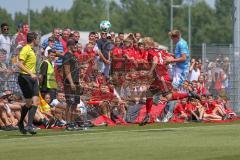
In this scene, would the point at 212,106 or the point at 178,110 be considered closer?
the point at 178,110

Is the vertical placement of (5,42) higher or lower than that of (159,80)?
higher

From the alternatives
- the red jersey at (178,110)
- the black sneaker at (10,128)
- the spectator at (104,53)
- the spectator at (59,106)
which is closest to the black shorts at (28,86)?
the black sneaker at (10,128)

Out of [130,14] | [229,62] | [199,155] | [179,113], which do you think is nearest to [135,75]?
[179,113]

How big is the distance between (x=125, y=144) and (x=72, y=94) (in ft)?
20.1

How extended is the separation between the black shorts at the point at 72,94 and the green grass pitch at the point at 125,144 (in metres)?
1.21

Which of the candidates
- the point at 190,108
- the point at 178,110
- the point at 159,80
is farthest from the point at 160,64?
the point at 190,108

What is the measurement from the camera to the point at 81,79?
2397 centimetres

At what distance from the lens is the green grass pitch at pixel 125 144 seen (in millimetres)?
14930

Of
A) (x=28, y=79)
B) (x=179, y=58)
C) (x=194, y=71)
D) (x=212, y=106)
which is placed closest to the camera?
(x=28, y=79)

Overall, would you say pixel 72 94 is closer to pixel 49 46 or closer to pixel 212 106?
pixel 49 46

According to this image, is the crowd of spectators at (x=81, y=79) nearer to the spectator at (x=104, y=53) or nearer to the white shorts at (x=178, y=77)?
the spectator at (x=104, y=53)

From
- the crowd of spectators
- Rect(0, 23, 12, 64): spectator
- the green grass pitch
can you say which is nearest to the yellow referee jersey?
the green grass pitch

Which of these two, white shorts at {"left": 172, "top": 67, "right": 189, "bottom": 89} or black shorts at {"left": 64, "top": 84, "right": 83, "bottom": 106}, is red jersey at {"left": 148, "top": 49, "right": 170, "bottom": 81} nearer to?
white shorts at {"left": 172, "top": 67, "right": 189, "bottom": 89}

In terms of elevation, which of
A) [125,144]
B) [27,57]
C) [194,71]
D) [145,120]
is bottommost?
[125,144]
